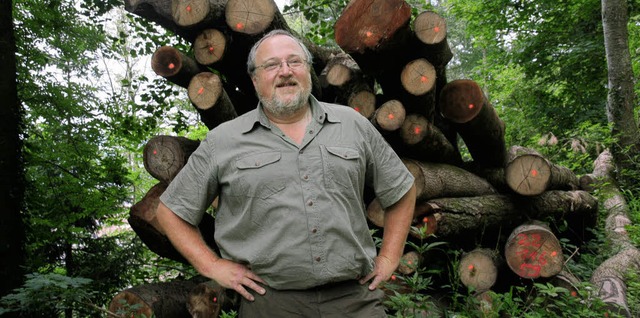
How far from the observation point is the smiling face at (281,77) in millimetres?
2350

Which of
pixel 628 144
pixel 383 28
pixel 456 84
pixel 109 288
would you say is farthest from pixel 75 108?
pixel 628 144

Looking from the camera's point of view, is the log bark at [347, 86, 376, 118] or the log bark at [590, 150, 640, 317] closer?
the log bark at [590, 150, 640, 317]

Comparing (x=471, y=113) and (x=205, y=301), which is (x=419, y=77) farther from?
(x=205, y=301)

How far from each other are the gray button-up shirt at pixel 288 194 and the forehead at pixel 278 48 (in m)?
0.28

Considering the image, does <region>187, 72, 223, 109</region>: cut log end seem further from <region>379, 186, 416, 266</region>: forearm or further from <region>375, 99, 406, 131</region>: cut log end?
<region>379, 186, 416, 266</region>: forearm

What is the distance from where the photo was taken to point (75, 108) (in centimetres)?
578

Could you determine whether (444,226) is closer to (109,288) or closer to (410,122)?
(410,122)

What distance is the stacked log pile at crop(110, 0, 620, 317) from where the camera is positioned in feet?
12.2

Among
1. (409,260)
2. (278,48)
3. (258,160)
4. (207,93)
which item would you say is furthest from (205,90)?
(409,260)

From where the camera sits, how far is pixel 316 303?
2133 millimetres

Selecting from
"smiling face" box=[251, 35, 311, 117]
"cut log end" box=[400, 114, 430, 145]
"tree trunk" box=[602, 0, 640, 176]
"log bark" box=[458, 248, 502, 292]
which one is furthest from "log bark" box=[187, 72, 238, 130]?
"tree trunk" box=[602, 0, 640, 176]

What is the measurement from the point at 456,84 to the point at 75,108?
439cm

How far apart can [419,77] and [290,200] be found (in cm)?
224

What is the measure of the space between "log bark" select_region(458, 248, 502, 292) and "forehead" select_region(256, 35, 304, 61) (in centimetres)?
247
